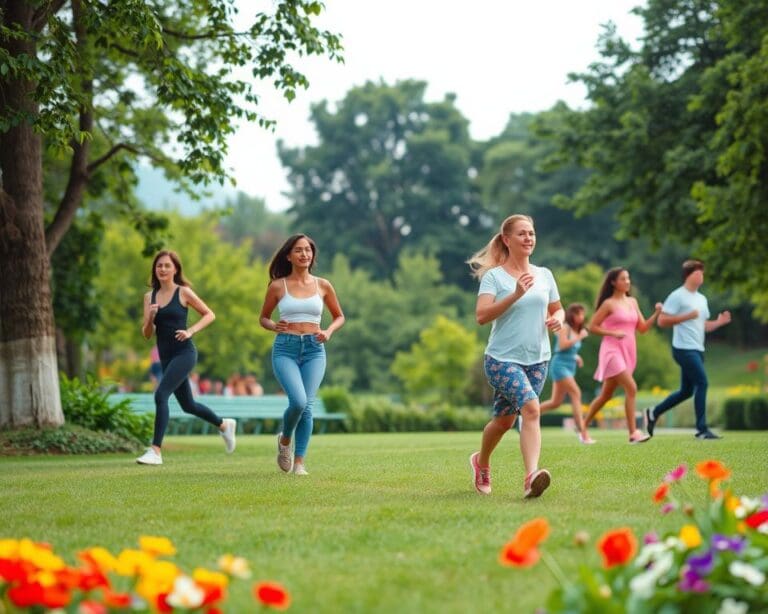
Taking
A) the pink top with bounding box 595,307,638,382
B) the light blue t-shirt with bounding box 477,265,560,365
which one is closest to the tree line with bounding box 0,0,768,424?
the pink top with bounding box 595,307,638,382

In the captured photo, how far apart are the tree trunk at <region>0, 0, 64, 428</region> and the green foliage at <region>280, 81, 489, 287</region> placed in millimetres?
60547

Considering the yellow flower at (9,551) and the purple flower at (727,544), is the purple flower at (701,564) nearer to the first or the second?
the purple flower at (727,544)

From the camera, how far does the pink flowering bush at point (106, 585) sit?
3.78 m

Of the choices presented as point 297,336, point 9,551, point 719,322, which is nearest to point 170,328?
point 297,336

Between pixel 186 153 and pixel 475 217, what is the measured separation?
6434 centimetres

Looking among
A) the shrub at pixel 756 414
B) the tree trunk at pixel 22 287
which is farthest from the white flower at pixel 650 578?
the shrub at pixel 756 414

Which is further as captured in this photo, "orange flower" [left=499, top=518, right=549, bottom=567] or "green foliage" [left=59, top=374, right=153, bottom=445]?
"green foliage" [left=59, top=374, right=153, bottom=445]

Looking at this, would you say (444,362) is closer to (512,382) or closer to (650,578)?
(512,382)

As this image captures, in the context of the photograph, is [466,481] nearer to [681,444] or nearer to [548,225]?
[681,444]

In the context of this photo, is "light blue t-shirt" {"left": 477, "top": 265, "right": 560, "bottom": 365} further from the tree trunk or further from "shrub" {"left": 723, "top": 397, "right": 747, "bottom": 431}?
"shrub" {"left": 723, "top": 397, "right": 747, "bottom": 431}

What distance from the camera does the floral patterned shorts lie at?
805cm

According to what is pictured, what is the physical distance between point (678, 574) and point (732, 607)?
47 cm

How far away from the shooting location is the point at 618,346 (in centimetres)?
1505

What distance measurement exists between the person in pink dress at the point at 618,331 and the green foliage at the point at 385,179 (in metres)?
61.3
